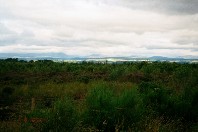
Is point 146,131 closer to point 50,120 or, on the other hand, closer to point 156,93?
point 50,120

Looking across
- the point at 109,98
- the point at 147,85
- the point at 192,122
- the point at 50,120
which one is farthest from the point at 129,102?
the point at 147,85

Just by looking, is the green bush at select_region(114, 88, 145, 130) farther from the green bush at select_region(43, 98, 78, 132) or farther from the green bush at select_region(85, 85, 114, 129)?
the green bush at select_region(43, 98, 78, 132)

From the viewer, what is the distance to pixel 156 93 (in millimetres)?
13914

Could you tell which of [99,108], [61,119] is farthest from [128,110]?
[61,119]

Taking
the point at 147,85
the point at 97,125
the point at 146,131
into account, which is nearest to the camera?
the point at 146,131

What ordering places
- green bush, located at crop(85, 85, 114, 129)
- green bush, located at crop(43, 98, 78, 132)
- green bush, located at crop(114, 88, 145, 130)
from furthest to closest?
green bush, located at crop(114, 88, 145, 130) → green bush, located at crop(85, 85, 114, 129) → green bush, located at crop(43, 98, 78, 132)

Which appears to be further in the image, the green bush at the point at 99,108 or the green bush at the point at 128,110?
the green bush at the point at 128,110

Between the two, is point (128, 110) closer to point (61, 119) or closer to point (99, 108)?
point (99, 108)

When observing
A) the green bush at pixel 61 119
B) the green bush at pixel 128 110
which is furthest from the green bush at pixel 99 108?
the green bush at pixel 61 119

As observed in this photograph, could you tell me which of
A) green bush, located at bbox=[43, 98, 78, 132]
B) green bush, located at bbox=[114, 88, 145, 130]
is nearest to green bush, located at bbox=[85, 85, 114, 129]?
green bush, located at bbox=[114, 88, 145, 130]

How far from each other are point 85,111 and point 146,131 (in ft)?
7.33

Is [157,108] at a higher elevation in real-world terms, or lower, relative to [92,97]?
lower

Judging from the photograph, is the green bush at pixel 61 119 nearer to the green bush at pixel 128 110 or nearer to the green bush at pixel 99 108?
the green bush at pixel 99 108

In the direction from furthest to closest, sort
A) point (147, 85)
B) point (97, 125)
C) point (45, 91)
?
point (45, 91), point (147, 85), point (97, 125)
